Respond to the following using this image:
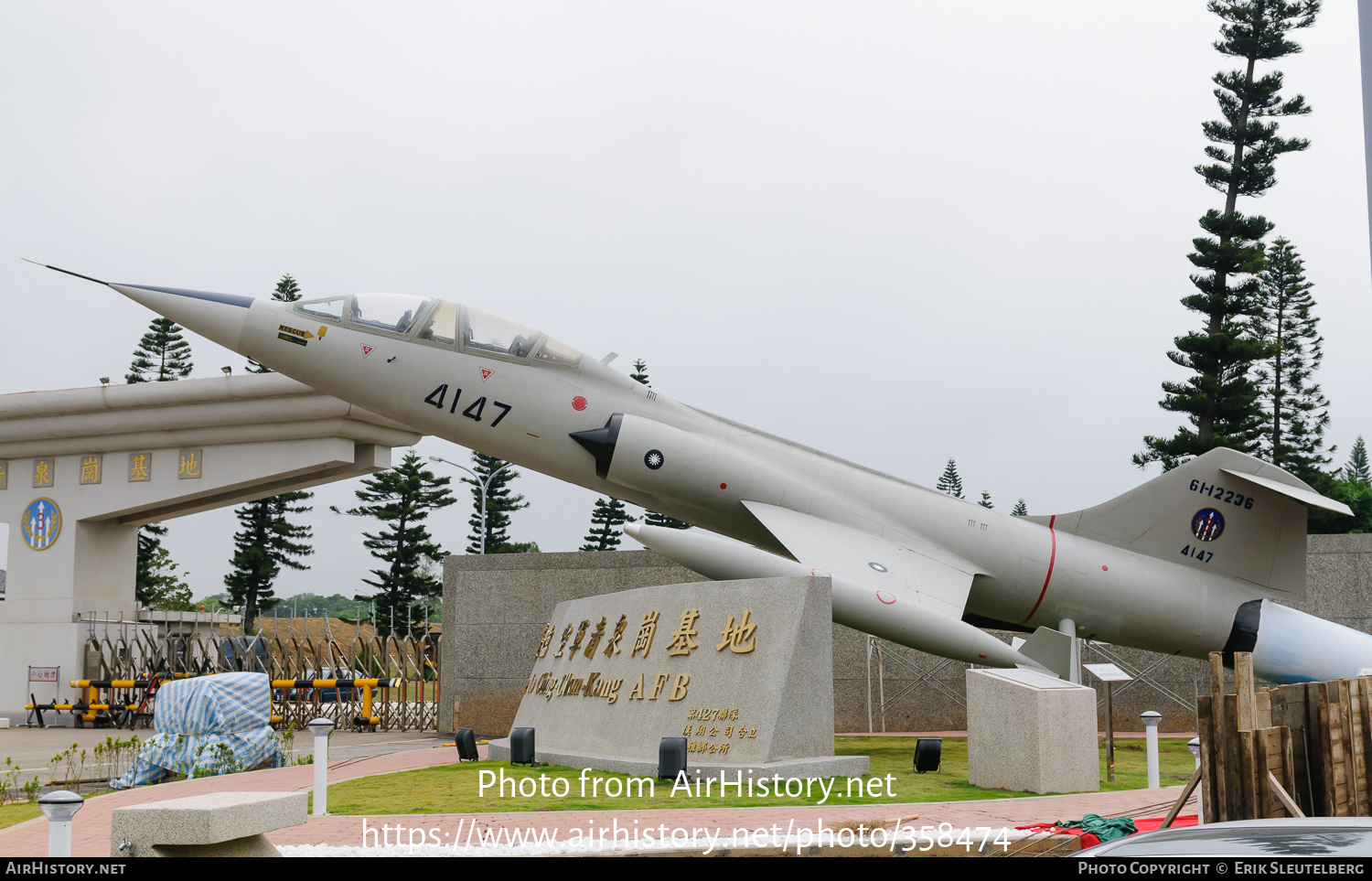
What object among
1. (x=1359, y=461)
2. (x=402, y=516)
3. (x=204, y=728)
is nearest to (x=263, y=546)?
(x=402, y=516)

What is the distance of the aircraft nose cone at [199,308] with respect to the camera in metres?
12.4

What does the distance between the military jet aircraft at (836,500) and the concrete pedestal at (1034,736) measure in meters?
1.23

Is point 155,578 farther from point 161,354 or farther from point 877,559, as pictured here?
point 877,559

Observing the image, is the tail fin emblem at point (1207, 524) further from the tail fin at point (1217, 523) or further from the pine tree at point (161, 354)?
the pine tree at point (161, 354)

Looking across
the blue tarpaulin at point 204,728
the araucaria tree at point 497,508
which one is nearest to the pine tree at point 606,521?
the araucaria tree at point 497,508

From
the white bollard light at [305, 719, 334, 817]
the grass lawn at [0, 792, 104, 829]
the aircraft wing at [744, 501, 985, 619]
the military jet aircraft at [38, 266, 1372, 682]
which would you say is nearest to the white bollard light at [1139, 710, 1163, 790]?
the military jet aircraft at [38, 266, 1372, 682]

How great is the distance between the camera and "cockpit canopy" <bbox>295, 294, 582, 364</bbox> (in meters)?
12.2

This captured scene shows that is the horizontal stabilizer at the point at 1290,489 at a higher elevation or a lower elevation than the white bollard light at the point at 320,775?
higher

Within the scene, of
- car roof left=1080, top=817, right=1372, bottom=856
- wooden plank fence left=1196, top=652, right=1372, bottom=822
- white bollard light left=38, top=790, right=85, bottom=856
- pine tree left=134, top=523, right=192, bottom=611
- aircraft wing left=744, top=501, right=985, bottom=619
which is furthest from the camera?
pine tree left=134, top=523, right=192, bottom=611

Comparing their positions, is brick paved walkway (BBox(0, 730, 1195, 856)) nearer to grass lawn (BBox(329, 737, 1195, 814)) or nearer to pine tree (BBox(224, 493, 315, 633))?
grass lawn (BBox(329, 737, 1195, 814))

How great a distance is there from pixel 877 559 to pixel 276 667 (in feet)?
54.2

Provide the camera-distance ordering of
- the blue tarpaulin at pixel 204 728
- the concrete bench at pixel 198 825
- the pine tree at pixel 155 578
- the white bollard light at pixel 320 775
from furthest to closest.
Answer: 1. the pine tree at pixel 155 578
2. the blue tarpaulin at pixel 204 728
3. the white bollard light at pixel 320 775
4. the concrete bench at pixel 198 825

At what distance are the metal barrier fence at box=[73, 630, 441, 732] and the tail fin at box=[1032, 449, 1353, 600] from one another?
14.0m

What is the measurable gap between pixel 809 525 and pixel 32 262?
8929 millimetres
